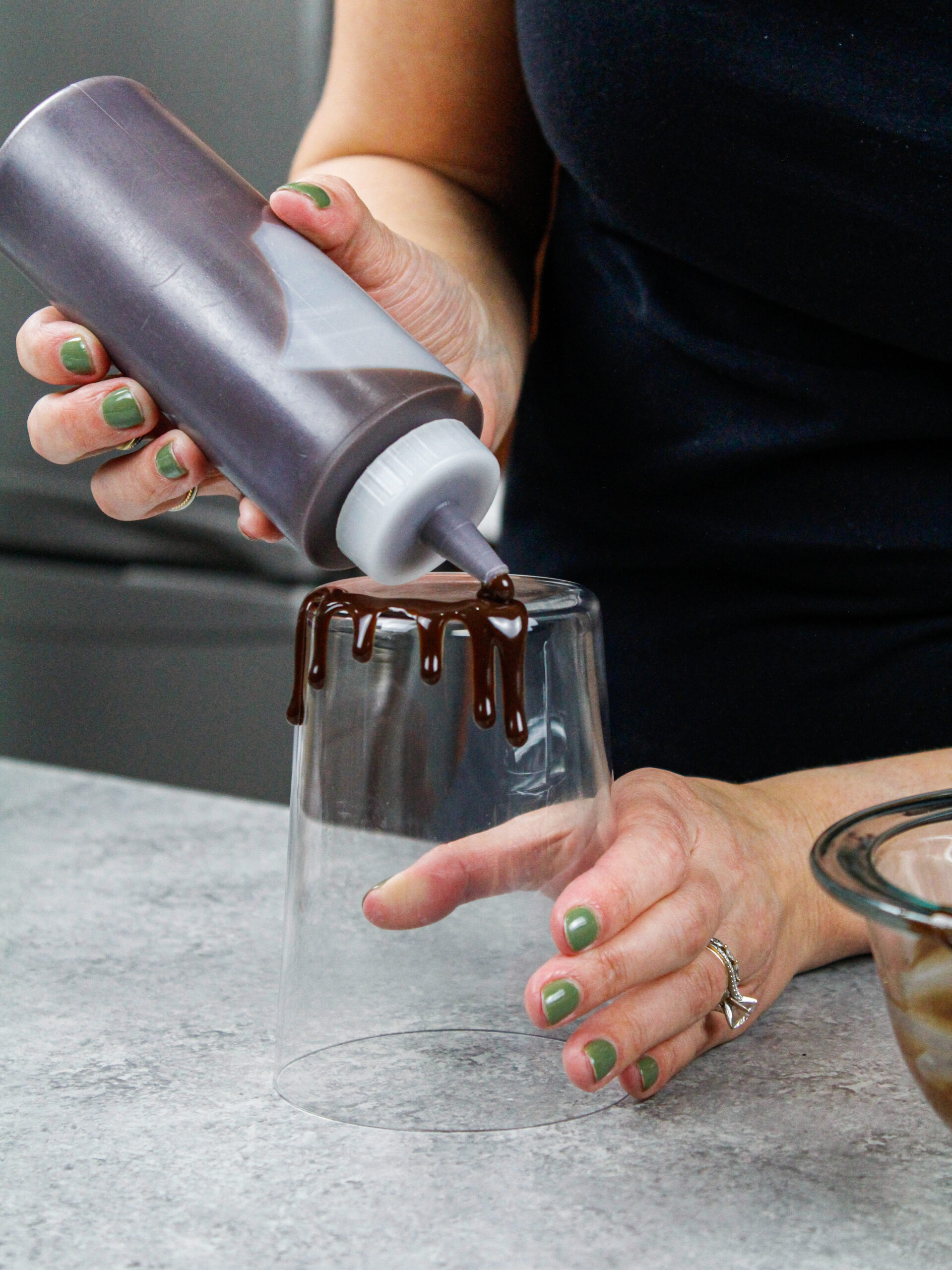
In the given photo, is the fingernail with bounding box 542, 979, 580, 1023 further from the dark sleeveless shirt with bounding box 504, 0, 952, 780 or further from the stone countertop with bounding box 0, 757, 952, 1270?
the dark sleeveless shirt with bounding box 504, 0, 952, 780

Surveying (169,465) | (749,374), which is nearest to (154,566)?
(749,374)

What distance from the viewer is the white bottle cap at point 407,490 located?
0.45 m

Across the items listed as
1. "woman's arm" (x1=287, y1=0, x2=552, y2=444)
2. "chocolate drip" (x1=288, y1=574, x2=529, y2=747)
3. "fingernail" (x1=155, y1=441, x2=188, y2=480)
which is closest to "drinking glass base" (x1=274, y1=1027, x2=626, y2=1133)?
"chocolate drip" (x1=288, y1=574, x2=529, y2=747)

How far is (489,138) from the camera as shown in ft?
2.87

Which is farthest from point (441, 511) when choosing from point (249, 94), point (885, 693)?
point (249, 94)

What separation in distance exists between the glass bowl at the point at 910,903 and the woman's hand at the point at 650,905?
9 cm

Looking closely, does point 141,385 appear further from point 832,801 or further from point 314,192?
point 832,801

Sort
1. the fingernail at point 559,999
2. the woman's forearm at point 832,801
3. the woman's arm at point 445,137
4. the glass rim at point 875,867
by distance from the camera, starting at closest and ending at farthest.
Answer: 1. the glass rim at point 875,867
2. the fingernail at point 559,999
3. the woman's forearm at point 832,801
4. the woman's arm at point 445,137

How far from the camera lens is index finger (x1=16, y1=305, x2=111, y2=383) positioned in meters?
0.53

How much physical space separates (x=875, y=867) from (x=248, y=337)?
0.27 meters

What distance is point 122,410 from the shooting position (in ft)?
1.77

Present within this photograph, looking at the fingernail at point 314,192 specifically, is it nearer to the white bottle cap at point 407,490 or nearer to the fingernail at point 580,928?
the white bottle cap at point 407,490

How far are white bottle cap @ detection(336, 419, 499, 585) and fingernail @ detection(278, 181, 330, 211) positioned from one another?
0.12m

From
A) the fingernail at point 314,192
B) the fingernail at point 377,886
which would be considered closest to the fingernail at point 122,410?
the fingernail at point 314,192
